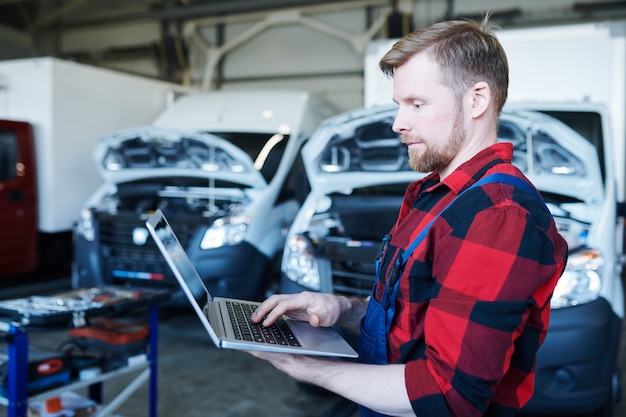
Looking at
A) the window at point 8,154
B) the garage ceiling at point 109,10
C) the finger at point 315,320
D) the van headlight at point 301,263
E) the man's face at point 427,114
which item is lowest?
the van headlight at point 301,263

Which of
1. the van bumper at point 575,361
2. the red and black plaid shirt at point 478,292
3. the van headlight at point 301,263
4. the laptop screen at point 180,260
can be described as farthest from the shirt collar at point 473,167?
the van headlight at point 301,263

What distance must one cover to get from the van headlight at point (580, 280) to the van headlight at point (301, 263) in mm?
1253

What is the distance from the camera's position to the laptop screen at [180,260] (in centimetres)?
137

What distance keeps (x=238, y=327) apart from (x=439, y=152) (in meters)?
0.58

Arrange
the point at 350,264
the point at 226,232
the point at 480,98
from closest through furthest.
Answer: the point at 480,98 → the point at 350,264 → the point at 226,232

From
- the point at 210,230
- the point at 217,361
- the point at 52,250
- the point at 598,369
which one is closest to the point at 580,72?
the point at 598,369

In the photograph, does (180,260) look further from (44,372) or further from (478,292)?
(44,372)

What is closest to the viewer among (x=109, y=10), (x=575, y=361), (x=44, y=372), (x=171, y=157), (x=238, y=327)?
(x=238, y=327)

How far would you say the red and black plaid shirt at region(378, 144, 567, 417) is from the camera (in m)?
0.93

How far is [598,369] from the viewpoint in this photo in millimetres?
2553

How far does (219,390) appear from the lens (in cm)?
354

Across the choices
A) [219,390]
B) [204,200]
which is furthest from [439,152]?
[204,200]

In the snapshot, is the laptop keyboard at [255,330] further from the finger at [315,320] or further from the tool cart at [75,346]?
the tool cart at [75,346]

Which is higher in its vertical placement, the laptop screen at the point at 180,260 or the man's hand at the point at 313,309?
the laptop screen at the point at 180,260
